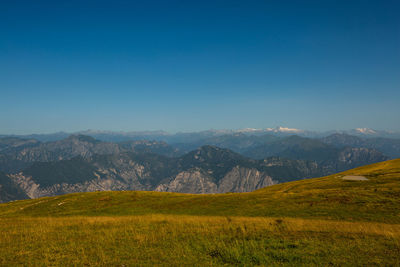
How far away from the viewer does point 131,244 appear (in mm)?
16922

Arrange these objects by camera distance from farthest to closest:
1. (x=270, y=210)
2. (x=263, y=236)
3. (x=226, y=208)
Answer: (x=226, y=208) < (x=270, y=210) < (x=263, y=236)

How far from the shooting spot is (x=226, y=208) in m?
42.7

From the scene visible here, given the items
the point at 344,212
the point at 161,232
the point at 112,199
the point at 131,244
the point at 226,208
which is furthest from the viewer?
the point at 112,199

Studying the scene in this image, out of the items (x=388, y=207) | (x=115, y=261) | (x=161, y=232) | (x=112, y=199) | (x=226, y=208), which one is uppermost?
(x=115, y=261)

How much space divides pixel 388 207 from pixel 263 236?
2756 centimetres

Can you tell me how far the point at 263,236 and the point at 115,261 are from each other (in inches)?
460

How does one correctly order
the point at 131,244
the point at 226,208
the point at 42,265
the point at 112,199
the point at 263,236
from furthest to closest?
the point at 112,199, the point at 226,208, the point at 263,236, the point at 131,244, the point at 42,265

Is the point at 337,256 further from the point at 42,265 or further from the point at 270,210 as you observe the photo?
the point at 270,210

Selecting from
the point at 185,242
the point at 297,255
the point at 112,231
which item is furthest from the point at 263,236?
the point at 112,231

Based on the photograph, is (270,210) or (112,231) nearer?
(112,231)


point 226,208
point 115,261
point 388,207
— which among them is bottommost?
point 226,208

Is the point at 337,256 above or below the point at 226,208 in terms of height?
above

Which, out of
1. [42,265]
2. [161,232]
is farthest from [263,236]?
[42,265]

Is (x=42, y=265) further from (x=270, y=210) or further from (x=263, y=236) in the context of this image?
(x=270, y=210)
